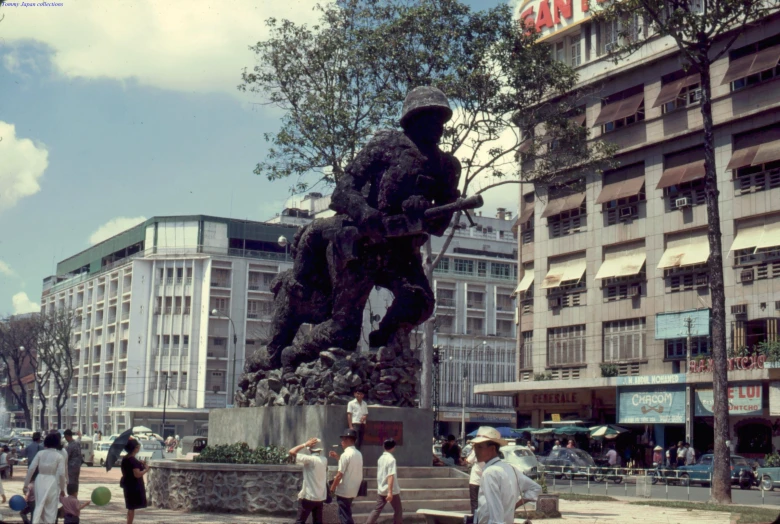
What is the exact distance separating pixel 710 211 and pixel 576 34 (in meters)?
23.8

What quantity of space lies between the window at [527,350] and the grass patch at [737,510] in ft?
80.7

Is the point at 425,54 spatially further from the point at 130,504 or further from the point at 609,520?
the point at 130,504

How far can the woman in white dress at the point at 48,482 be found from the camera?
33.2ft

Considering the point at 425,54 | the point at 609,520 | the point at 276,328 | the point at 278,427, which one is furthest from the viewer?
the point at 425,54

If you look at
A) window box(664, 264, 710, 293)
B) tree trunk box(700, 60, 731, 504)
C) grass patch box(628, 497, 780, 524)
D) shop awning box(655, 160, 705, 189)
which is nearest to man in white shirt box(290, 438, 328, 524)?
grass patch box(628, 497, 780, 524)

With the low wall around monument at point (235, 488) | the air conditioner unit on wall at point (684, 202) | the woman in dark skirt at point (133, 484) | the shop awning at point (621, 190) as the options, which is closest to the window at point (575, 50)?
the shop awning at point (621, 190)

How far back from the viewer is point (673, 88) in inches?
1569

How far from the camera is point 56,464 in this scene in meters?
10.3

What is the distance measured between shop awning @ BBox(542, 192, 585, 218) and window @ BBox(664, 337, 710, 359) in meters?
7.82

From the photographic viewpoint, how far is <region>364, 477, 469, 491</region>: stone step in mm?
12992

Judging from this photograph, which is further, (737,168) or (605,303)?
(605,303)

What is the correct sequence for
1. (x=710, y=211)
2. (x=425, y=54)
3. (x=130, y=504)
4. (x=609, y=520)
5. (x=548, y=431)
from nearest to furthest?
(x=130, y=504) → (x=609, y=520) → (x=710, y=211) → (x=425, y=54) → (x=548, y=431)

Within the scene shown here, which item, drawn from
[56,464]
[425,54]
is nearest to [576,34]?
[425,54]

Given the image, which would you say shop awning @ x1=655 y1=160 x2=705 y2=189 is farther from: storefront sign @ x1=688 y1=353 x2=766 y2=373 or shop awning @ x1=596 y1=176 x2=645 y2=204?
storefront sign @ x1=688 y1=353 x2=766 y2=373
